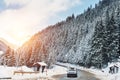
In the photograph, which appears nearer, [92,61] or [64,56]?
[92,61]

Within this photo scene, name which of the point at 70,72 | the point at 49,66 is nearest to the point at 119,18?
the point at 49,66

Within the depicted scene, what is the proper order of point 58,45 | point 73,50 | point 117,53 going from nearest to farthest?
point 117,53 < point 73,50 < point 58,45

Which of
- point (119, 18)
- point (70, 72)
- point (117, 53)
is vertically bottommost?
point (70, 72)

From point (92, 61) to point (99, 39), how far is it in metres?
7.57

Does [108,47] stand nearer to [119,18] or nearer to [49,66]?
[119,18]

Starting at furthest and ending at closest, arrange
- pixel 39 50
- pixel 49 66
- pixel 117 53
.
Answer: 1. pixel 39 50
2. pixel 49 66
3. pixel 117 53

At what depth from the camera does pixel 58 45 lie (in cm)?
15150

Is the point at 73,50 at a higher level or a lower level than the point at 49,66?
higher

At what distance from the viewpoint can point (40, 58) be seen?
287 ft

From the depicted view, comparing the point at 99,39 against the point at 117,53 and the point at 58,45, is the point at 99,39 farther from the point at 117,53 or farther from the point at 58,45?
the point at 58,45

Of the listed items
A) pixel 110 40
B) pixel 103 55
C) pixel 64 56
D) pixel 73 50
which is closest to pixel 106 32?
pixel 110 40

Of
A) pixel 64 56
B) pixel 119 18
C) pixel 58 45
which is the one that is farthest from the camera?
pixel 58 45

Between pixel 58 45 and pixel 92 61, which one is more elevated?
pixel 58 45

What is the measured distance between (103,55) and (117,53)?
13.9 feet
